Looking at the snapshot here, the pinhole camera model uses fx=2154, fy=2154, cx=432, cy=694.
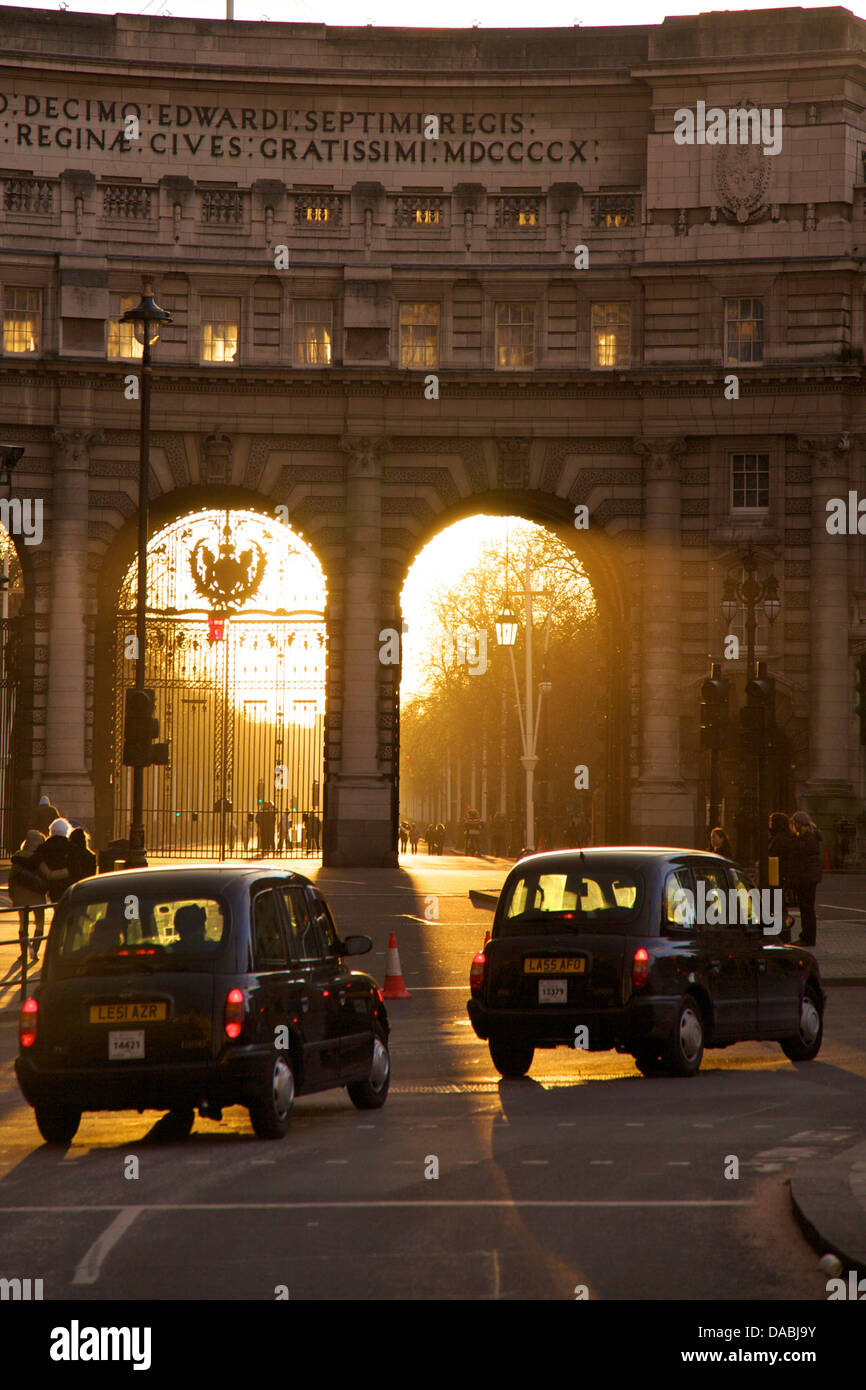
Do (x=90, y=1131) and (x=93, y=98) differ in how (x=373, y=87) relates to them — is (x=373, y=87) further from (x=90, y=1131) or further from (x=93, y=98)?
(x=90, y=1131)

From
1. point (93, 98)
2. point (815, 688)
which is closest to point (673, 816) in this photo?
point (815, 688)

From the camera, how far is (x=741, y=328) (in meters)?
48.7

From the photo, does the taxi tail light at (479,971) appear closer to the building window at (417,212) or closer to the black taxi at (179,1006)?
the black taxi at (179,1006)

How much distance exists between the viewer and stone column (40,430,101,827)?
4747 centimetres

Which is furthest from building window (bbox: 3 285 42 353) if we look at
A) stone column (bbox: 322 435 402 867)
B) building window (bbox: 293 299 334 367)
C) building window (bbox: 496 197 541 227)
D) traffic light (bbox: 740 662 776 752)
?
traffic light (bbox: 740 662 776 752)

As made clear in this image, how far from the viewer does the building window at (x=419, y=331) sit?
4884 cm

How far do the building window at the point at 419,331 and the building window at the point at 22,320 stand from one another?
26.9 feet

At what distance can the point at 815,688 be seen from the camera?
4834 cm

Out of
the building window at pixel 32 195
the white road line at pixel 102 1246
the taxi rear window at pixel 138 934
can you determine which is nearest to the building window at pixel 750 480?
the building window at pixel 32 195

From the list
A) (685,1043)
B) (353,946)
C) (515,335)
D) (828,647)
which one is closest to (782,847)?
(685,1043)

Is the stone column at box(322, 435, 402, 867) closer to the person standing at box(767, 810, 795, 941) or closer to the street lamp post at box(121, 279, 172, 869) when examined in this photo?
the street lamp post at box(121, 279, 172, 869)

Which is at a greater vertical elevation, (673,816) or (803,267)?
(803,267)

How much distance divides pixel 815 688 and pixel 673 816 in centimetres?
440

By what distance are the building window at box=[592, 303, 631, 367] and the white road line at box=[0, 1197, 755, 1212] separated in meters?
39.5
